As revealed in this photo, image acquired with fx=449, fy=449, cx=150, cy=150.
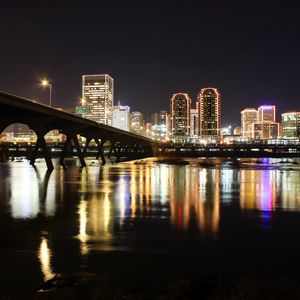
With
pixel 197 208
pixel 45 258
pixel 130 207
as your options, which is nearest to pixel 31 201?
pixel 130 207

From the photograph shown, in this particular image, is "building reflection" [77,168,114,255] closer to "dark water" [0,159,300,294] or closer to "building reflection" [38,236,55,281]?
"dark water" [0,159,300,294]

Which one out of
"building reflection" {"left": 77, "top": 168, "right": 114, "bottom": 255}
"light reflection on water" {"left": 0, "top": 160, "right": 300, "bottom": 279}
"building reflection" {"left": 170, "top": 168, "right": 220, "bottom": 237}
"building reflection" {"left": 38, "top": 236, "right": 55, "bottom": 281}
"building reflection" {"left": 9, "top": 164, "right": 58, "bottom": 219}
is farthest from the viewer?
"building reflection" {"left": 9, "top": 164, "right": 58, "bottom": 219}

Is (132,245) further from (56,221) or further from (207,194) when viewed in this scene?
(207,194)

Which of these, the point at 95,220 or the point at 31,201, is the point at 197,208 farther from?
the point at 31,201

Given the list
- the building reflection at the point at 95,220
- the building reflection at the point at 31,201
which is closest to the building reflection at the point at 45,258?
the building reflection at the point at 95,220

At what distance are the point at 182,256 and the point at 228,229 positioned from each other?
16.2ft

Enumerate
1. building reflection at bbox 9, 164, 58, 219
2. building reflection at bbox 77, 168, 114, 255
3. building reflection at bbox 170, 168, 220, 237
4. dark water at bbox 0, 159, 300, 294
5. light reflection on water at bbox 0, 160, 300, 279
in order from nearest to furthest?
dark water at bbox 0, 159, 300, 294 → building reflection at bbox 77, 168, 114, 255 → light reflection on water at bbox 0, 160, 300, 279 → building reflection at bbox 170, 168, 220, 237 → building reflection at bbox 9, 164, 58, 219

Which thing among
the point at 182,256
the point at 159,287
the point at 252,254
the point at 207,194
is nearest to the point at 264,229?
the point at 252,254

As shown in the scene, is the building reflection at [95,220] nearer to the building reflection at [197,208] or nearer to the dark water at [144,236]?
the dark water at [144,236]

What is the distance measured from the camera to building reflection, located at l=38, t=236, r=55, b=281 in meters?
11.8

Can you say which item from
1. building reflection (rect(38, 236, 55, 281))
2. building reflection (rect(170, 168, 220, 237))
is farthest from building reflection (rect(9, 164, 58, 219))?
building reflection (rect(170, 168, 220, 237))

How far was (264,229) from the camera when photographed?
Result: 18359mm

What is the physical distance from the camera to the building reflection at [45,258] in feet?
38.6

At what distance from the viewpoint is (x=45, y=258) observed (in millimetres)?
13281
